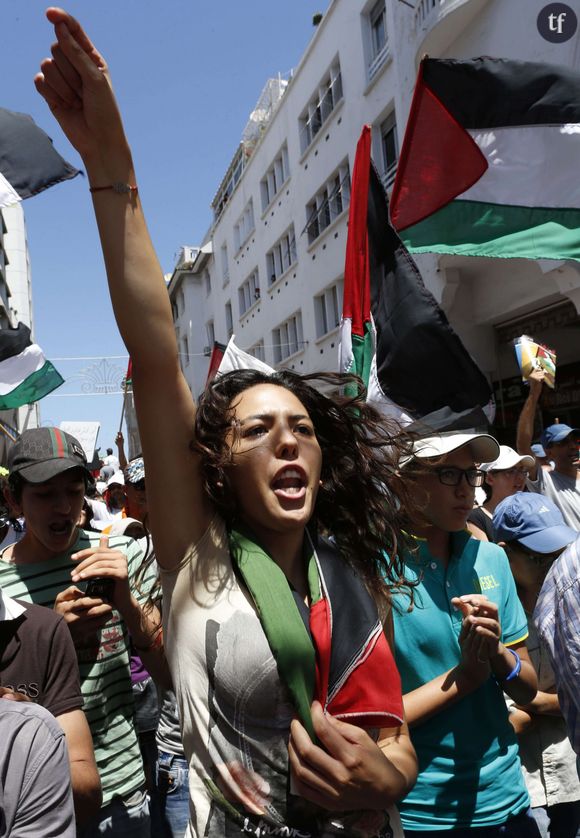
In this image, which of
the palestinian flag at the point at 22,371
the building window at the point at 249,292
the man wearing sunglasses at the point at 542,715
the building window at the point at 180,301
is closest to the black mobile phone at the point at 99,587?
the man wearing sunglasses at the point at 542,715

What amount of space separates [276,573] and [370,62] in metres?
16.8

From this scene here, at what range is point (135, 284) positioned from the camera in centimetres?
168

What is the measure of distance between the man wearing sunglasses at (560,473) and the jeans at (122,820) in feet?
11.9

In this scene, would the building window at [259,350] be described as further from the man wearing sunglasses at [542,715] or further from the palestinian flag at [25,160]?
the man wearing sunglasses at [542,715]

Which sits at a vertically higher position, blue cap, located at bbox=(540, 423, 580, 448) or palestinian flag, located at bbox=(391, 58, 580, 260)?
palestinian flag, located at bbox=(391, 58, 580, 260)

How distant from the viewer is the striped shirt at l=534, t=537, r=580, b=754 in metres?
2.18

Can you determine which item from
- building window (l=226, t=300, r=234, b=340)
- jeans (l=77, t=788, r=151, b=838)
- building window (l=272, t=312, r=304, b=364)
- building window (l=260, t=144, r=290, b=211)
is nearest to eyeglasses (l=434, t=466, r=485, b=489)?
jeans (l=77, t=788, r=151, b=838)

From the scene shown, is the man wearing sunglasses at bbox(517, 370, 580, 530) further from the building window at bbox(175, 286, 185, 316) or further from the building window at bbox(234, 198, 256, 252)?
the building window at bbox(175, 286, 185, 316)

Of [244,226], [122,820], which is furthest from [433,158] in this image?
[244,226]

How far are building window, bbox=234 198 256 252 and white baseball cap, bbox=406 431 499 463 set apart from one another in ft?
82.6

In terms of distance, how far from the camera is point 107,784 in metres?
2.45

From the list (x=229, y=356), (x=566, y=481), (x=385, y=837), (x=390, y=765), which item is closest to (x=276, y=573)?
(x=390, y=765)

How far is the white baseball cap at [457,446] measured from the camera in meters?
2.77

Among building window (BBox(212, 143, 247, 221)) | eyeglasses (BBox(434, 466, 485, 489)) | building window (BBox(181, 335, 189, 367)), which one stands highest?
building window (BBox(212, 143, 247, 221))
